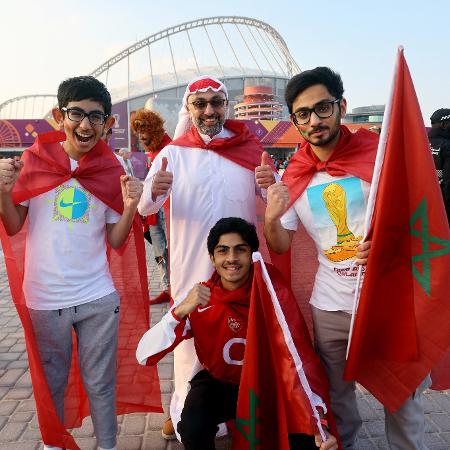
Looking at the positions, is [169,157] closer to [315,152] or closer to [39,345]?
[315,152]

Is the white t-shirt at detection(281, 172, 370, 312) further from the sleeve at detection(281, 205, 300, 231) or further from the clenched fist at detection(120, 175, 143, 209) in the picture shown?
the clenched fist at detection(120, 175, 143, 209)

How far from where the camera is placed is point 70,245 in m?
2.19

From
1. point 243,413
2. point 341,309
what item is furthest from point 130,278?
point 341,309

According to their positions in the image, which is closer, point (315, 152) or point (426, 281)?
point (426, 281)

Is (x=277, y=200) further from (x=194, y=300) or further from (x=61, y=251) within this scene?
(x=61, y=251)

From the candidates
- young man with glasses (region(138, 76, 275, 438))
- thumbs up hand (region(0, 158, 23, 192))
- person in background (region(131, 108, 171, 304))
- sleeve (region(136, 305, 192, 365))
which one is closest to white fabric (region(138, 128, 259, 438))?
young man with glasses (region(138, 76, 275, 438))

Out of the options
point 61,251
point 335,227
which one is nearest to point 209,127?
point 335,227

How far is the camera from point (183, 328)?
226cm

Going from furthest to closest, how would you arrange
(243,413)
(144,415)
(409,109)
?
(144,415) < (243,413) < (409,109)

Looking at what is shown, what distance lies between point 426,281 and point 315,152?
79cm

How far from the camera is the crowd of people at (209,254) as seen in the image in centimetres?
209

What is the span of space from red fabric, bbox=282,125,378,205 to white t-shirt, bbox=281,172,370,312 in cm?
3

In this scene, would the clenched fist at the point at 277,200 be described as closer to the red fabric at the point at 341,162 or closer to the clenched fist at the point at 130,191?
the red fabric at the point at 341,162


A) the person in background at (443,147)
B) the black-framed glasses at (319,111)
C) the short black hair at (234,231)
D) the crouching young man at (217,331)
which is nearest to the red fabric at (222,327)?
the crouching young man at (217,331)
